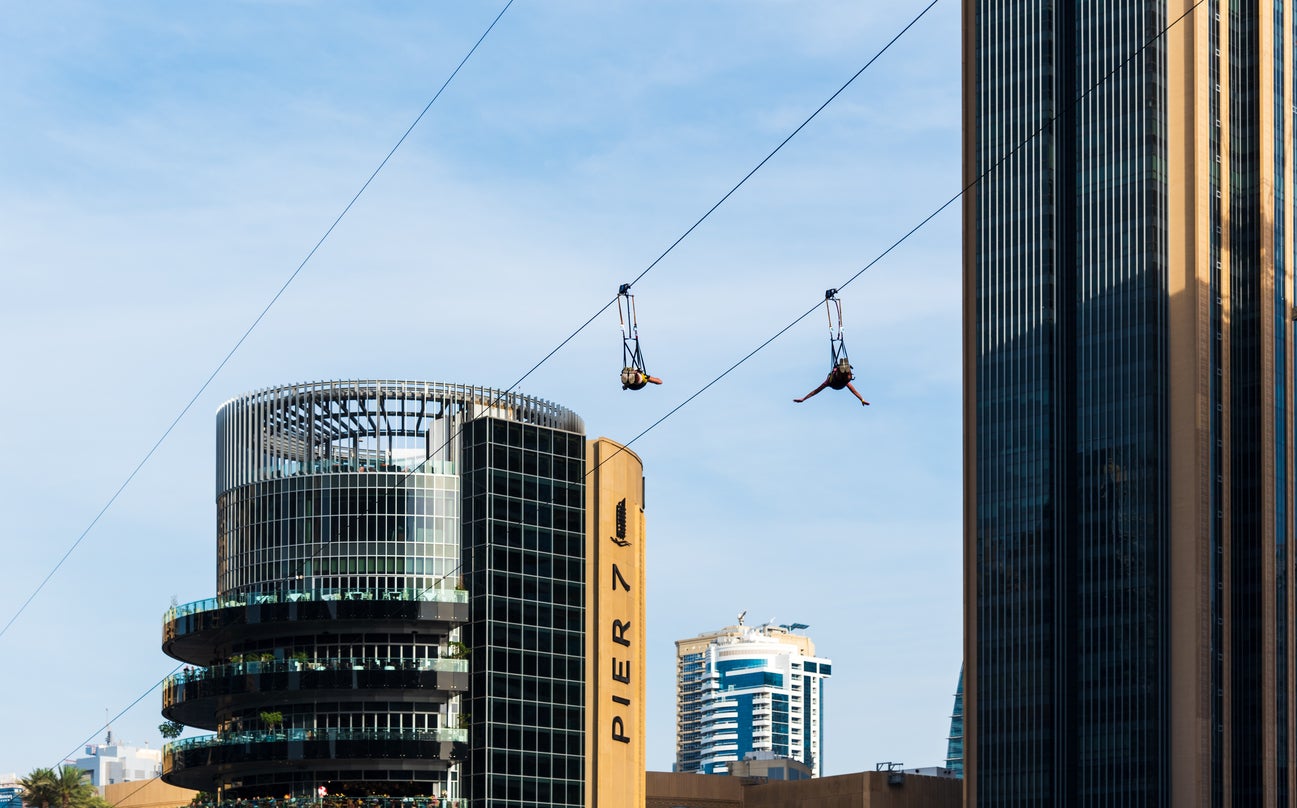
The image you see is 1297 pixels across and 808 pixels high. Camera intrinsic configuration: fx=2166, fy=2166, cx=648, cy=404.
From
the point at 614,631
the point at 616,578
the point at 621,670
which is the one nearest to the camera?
the point at 614,631

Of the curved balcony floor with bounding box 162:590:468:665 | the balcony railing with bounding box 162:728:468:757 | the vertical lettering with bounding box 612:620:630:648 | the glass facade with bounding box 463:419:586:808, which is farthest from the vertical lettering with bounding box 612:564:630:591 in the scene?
the balcony railing with bounding box 162:728:468:757

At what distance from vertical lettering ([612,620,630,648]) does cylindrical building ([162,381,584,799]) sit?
696 centimetres

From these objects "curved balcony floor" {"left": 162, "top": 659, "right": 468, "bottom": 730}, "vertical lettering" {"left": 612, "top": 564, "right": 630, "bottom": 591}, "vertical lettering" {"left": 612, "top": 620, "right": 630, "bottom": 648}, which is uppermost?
"vertical lettering" {"left": 612, "top": 564, "right": 630, "bottom": 591}

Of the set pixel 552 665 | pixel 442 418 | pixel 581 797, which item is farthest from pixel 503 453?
pixel 581 797

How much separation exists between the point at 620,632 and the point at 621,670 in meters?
3.04

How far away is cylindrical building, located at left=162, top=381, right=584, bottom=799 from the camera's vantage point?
163 m

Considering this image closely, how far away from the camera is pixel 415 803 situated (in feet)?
529

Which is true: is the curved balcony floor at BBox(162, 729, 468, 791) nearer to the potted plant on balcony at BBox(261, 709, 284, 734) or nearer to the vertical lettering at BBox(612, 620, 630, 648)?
the potted plant on balcony at BBox(261, 709, 284, 734)

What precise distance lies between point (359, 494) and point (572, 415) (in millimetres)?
21133

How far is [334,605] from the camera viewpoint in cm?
16338

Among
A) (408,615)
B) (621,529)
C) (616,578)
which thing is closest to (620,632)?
(616,578)

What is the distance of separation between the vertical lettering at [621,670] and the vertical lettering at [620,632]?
4.62 ft

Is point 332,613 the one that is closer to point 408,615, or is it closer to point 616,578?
point 408,615

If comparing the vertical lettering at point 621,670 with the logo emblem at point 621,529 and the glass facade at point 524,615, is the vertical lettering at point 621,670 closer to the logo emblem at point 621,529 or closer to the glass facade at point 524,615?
the glass facade at point 524,615
